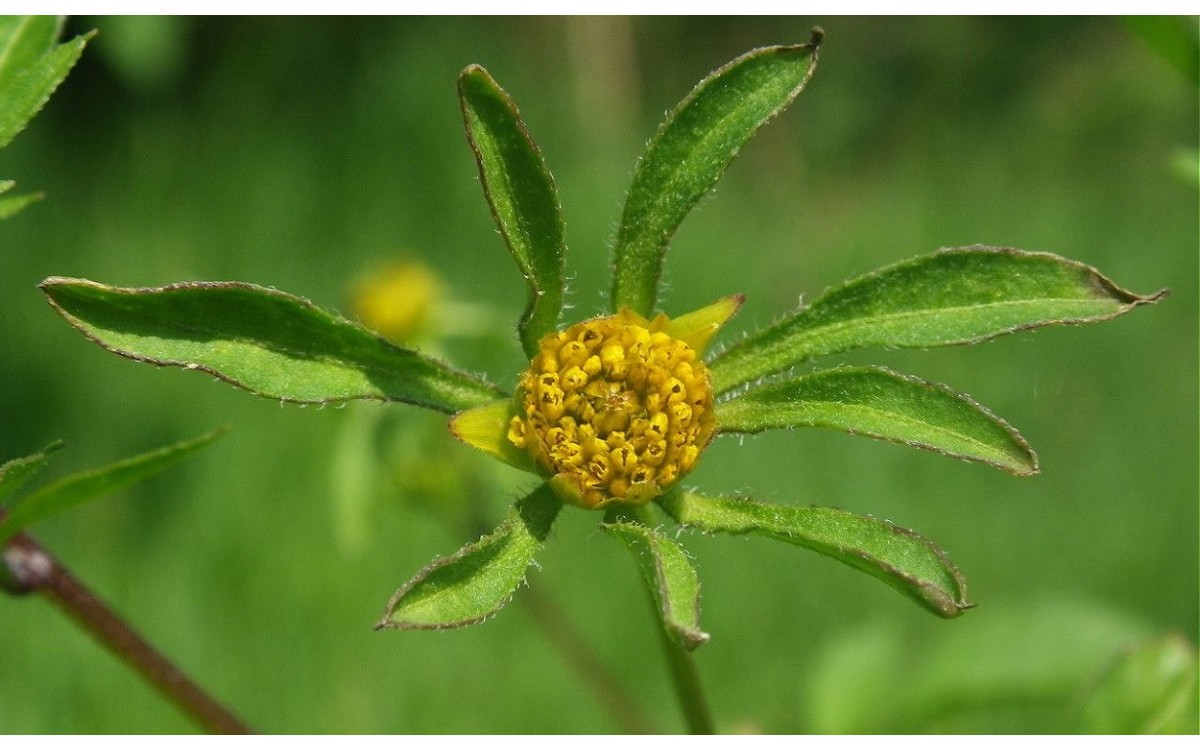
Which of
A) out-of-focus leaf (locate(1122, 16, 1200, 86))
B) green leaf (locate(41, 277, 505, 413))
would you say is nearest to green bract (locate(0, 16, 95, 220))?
green leaf (locate(41, 277, 505, 413))

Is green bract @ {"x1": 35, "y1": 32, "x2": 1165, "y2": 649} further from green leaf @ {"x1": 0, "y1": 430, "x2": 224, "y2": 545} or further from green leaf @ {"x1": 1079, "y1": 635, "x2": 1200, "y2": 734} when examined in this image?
green leaf @ {"x1": 1079, "y1": 635, "x2": 1200, "y2": 734}

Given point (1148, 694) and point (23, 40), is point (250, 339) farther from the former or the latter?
point (1148, 694)

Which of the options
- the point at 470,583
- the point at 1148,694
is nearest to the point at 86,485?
the point at 470,583

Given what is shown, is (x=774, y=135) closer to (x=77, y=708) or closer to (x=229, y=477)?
(x=229, y=477)

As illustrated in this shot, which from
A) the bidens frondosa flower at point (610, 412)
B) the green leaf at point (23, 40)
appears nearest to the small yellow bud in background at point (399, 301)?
the green leaf at point (23, 40)

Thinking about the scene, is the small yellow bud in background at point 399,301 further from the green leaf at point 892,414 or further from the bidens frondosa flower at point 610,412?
the green leaf at point 892,414

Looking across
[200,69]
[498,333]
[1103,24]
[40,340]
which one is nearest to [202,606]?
[40,340]
